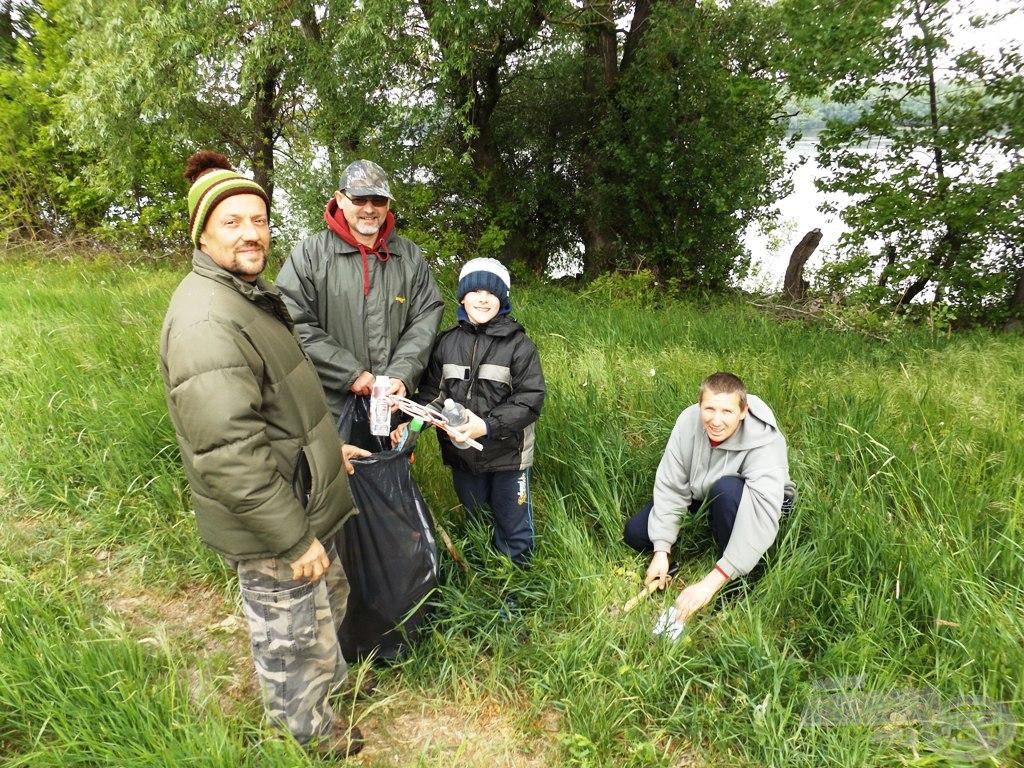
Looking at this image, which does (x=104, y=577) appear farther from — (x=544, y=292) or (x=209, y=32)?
(x=544, y=292)

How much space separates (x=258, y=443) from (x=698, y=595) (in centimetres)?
173

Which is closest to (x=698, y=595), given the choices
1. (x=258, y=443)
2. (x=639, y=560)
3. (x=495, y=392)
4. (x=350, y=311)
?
(x=639, y=560)

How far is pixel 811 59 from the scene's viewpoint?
6477mm

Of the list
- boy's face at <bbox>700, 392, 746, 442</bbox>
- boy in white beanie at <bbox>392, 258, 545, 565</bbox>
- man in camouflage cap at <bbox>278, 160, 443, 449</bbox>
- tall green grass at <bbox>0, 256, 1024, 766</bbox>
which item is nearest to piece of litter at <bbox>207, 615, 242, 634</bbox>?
tall green grass at <bbox>0, 256, 1024, 766</bbox>

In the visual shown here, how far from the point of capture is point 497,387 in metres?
2.67

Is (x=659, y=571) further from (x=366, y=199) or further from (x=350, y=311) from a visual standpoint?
(x=366, y=199)

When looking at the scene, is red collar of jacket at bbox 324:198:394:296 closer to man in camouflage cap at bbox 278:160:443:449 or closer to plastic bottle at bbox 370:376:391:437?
man in camouflage cap at bbox 278:160:443:449

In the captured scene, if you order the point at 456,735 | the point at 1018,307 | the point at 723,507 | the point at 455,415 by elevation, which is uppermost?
the point at 1018,307

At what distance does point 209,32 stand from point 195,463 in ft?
19.9

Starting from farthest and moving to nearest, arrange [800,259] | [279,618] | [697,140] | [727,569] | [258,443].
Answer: [800,259], [697,140], [727,569], [279,618], [258,443]

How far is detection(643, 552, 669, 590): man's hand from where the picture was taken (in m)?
2.60

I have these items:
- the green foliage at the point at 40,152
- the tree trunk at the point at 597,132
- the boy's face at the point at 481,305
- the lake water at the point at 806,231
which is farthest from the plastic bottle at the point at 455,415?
the green foliage at the point at 40,152

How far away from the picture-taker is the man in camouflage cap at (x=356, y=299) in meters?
2.68

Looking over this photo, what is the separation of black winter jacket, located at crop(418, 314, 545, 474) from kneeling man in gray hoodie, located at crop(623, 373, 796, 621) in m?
0.66
